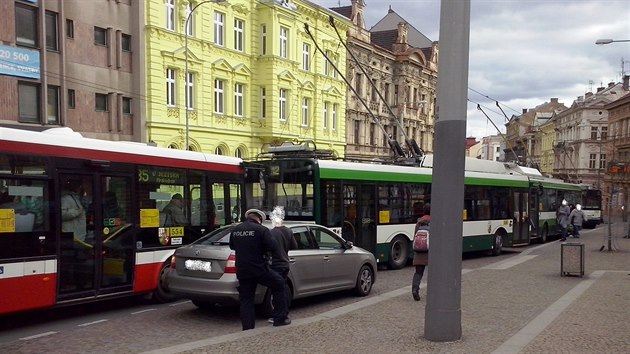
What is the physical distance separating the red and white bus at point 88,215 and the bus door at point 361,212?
408 centimetres

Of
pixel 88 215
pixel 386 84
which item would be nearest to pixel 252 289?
pixel 88 215

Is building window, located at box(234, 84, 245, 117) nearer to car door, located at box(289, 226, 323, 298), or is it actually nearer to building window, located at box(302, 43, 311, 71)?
building window, located at box(302, 43, 311, 71)

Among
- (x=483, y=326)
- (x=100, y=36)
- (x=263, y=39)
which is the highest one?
(x=263, y=39)

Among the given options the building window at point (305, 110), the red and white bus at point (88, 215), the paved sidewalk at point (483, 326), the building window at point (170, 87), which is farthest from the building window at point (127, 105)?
the paved sidewalk at point (483, 326)

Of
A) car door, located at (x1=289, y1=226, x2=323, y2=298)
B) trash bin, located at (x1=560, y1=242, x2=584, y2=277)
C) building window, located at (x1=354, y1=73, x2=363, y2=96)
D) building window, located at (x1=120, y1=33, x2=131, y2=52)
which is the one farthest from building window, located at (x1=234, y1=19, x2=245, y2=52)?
car door, located at (x1=289, y1=226, x2=323, y2=298)

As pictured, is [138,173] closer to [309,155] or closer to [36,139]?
[36,139]

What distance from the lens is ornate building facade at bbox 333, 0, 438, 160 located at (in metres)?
46.6

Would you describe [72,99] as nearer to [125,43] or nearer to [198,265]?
[125,43]

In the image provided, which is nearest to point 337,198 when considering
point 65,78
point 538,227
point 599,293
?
point 599,293

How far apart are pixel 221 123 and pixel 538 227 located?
18.3m

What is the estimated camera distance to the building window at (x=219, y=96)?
32875mm

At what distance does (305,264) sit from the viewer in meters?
9.24

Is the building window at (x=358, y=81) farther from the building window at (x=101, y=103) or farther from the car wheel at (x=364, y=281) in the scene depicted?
the car wheel at (x=364, y=281)

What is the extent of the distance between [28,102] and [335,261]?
19.4m
